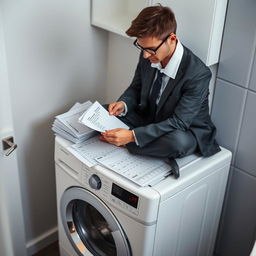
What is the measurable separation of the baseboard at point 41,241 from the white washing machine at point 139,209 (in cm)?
23

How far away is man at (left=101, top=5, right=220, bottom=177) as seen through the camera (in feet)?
4.63

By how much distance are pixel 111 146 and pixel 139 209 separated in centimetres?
30

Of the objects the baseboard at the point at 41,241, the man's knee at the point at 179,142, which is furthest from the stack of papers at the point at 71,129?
the baseboard at the point at 41,241

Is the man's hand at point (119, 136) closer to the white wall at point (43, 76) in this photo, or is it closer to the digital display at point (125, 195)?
the digital display at point (125, 195)

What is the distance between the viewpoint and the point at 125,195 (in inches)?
57.9

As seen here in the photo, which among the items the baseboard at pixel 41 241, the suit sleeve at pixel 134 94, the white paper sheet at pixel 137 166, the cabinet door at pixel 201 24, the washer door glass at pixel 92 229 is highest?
the cabinet door at pixel 201 24

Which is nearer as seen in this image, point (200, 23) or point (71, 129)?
point (200, 23)

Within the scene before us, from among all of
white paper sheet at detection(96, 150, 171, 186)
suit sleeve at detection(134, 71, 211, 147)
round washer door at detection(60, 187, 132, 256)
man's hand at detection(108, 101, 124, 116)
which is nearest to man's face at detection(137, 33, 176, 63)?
suit sleeve at detection(134, 71, 211, 147)

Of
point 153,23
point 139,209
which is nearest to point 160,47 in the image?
point 153,23

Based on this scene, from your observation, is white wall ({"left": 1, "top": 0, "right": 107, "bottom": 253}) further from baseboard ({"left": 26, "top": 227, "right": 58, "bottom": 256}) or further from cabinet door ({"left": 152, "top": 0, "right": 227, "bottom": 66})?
cabinet door ({"left": 152, "top": 0, "right": 227, "bottom": 66})

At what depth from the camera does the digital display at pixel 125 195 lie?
145 cm

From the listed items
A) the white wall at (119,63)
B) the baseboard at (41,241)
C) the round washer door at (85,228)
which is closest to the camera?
the round washer door at (85,228)

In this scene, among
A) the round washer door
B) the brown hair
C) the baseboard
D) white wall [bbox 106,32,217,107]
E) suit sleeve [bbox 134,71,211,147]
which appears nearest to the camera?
the brown hair

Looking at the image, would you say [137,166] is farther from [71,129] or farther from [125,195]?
[71,129]
